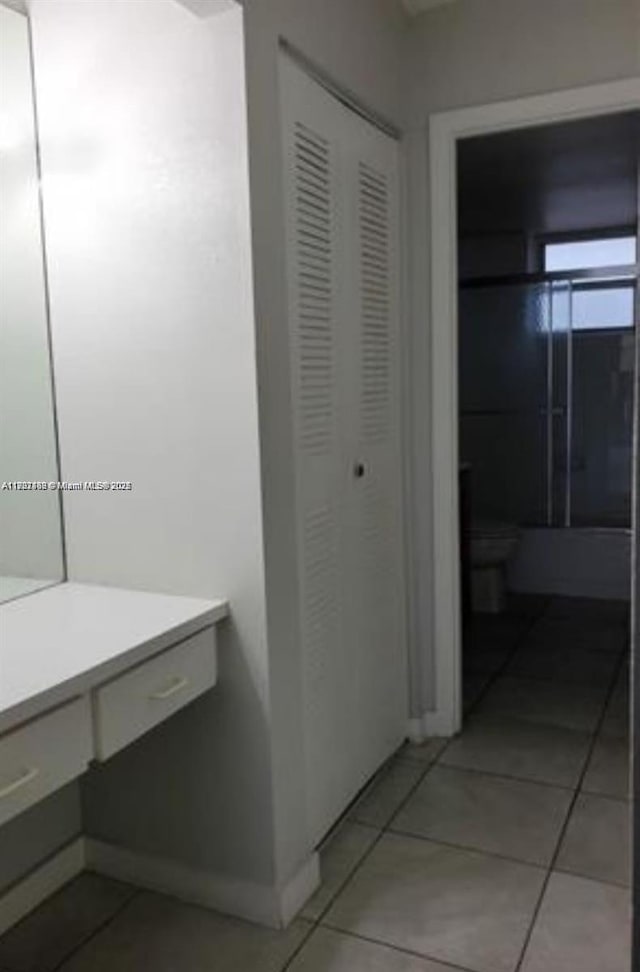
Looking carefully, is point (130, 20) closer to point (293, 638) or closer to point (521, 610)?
point (293, 638)

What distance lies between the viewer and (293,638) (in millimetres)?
1830

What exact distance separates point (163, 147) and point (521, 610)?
3.17 m

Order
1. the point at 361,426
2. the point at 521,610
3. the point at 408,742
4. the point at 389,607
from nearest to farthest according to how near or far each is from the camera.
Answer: the point at 361,426
the point at 389,607
the point at 408,742
the point at 521,610

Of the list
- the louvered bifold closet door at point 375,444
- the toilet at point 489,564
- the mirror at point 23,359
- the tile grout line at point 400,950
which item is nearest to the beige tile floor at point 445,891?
the tile grout line at point 400,950

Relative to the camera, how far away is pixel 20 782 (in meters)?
1.26

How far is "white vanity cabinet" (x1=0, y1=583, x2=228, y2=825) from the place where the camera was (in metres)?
1.27

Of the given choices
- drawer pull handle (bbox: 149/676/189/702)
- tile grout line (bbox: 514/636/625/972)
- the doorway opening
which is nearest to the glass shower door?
the doorway opening

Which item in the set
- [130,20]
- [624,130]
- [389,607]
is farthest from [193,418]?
[624,130]

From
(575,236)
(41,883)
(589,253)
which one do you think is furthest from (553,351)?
(41,883)

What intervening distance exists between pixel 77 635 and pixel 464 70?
2027mm

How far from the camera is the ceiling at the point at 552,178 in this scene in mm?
3141

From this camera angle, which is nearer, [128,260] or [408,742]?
[128,260]

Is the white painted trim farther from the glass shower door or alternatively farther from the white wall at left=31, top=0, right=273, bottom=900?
the glass shower door

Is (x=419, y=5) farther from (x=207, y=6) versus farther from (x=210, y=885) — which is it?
(x=210, y=885)
